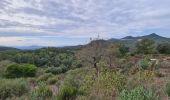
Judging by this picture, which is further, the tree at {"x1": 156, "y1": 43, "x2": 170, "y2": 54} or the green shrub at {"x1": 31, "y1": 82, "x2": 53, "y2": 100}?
the tree at {"x1": 156, "y1": 43, "x2": 170, "y2": 54}

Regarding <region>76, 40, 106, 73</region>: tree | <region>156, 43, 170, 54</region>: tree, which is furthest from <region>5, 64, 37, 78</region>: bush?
<region>156, 43, 170, 54</region>: tree

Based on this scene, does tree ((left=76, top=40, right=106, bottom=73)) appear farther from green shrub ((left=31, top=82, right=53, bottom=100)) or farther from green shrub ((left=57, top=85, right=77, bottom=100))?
green shrub ((left=57, top=85, right=77, bottom=100))

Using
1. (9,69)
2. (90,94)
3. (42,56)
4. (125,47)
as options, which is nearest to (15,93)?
(90,94)

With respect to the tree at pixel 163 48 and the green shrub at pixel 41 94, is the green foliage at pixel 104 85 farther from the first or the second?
the tree at pixel 163 48

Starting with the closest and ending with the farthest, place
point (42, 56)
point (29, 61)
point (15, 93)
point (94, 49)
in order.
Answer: point (15, 93) < point (94, 49) < point (29, 61) < point (42, 56)

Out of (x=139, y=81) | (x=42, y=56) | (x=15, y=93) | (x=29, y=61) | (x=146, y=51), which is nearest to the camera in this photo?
(x=139, y=81)

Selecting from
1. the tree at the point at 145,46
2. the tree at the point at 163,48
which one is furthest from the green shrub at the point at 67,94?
the tree at the point at 163,48

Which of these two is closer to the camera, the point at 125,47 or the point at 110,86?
the point at 110,86

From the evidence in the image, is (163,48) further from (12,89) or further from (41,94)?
(41,94)

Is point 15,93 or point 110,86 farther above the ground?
Result: point 110,86

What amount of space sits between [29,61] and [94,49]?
83.4 ft

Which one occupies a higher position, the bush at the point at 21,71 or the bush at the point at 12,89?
the bush at the point at 12,89

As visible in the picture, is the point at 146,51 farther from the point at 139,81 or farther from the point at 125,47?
the point at 139,81

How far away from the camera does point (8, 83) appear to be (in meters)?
11.9
